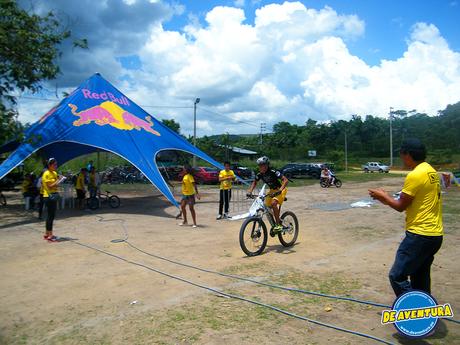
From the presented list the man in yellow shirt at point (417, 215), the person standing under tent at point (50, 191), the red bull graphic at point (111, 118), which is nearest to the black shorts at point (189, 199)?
the person standing under tent at point (50, 191)

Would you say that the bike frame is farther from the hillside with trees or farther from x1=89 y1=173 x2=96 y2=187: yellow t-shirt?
the hillside with trees

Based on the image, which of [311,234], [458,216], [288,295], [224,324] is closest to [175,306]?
[224,324]

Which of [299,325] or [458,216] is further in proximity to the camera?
[458,216]

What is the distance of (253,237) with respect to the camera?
7.36m

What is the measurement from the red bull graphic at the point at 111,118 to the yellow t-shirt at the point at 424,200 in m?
12.9

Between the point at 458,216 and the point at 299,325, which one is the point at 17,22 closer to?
the point at 299,325

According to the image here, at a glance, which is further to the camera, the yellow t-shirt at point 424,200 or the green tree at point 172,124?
the green tree at point 172,124

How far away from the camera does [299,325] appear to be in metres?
4.27

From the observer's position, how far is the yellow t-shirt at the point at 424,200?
3.79 meters

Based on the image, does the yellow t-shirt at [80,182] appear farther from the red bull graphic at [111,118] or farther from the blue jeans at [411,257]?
the blue jeans at [411,257]

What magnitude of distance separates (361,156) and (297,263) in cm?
7043

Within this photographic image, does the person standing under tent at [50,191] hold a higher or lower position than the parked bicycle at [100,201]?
higher

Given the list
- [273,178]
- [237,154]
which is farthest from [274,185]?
[237,154]

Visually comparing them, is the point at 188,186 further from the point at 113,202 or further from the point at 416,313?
the point at 416,313
